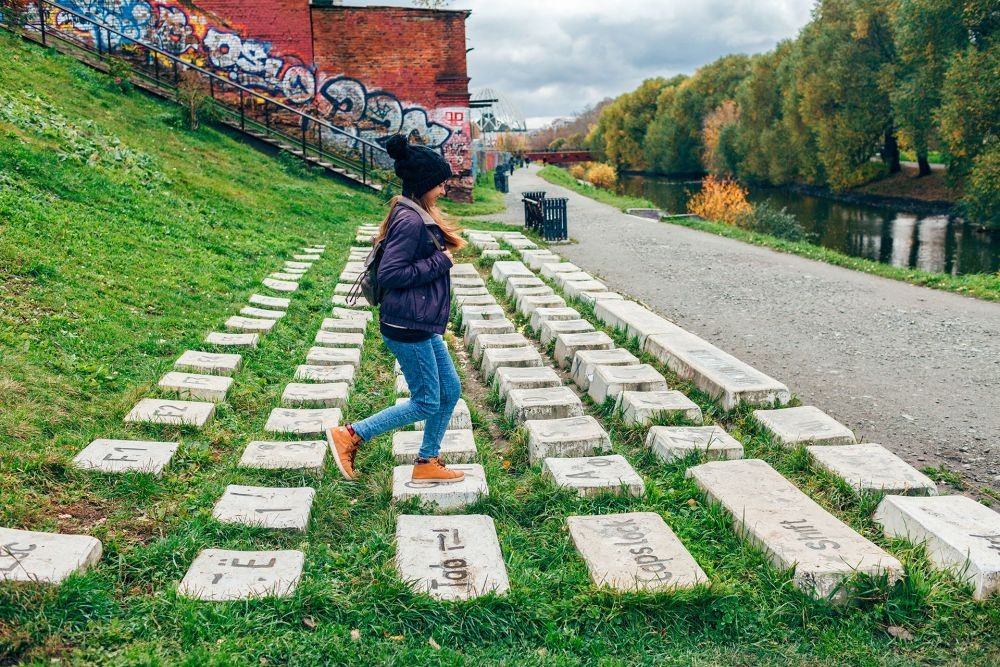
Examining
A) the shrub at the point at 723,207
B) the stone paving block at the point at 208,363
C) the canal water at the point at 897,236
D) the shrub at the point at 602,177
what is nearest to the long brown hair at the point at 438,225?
the stone paving block at the point at 208,363

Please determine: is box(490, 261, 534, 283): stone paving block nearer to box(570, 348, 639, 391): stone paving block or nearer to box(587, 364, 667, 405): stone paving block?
box(570, 348, 639, 391): stone paving block

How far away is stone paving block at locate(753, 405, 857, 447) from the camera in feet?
15.3

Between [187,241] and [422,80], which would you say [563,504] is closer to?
[187,241]

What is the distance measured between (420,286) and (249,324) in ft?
11.1

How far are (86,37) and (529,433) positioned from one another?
1789 centimetres

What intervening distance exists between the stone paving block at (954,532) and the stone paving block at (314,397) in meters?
3.24

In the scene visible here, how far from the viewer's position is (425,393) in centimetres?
397

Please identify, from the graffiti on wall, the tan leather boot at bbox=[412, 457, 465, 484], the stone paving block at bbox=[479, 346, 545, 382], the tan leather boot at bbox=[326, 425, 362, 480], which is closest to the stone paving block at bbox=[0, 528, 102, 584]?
the tan leather boot at bbox=[326, 425, 362, 480]

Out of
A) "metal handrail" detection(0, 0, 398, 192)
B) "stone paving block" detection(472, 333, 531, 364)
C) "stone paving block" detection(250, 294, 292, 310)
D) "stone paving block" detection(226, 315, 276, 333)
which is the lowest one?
"stone paving block" detection(472, 333, 531, 364)

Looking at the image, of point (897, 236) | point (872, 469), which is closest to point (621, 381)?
point (872, 469)

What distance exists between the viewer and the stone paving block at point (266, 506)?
11.9 feet

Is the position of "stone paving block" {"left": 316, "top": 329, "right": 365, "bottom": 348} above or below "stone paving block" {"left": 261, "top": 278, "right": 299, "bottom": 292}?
below

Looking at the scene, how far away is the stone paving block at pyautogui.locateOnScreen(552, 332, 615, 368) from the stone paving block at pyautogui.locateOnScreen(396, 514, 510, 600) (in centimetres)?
286

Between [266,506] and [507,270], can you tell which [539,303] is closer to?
[507,270]
